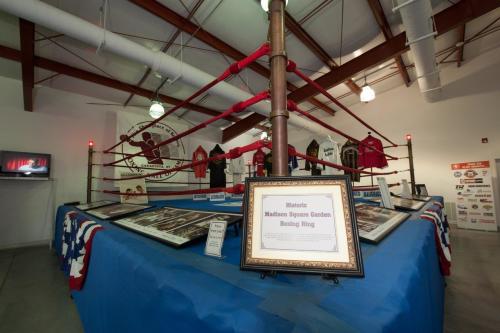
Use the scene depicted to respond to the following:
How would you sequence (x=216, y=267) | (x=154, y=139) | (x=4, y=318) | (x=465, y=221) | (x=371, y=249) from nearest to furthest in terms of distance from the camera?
(x=216, y=267) → (x=371, y=249) → (x=4, y=318) → (x=465, y=221) → (x=154, y=139)

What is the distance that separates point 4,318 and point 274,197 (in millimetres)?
2088

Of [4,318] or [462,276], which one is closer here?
[4,318]

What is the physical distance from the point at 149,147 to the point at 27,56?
6.26 feet

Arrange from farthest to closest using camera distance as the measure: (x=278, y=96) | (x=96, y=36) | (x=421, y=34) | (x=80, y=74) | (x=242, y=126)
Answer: (x=242, y=126), (x=80, y=74), (x=421, y=34), (x=96, y=36), (x=278, y=96)

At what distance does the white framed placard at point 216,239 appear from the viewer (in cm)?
64

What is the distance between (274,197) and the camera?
50 cm

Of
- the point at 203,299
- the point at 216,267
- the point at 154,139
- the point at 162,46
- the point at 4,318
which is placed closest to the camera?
the point at 203,299

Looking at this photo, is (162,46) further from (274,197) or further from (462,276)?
(462,276)

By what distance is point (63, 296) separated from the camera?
5.15 feet

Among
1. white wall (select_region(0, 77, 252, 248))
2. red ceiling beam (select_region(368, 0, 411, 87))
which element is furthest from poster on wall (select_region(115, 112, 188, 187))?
red ceiling beam (select_region(368, 0, 411, 87))

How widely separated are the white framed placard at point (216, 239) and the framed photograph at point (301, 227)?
185mm

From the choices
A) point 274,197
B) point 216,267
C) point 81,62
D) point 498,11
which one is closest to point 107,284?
point 216,267

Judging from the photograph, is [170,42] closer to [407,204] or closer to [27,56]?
[27,56]

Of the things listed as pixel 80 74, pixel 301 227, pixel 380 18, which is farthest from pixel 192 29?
pixel 301 227
